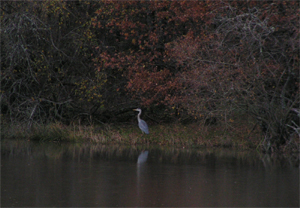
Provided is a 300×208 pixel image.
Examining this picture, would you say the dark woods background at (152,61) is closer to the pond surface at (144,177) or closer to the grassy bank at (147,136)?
the grassy bank at (147,136)

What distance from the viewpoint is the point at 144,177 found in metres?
11.2

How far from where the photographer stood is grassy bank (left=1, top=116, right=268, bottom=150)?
1652 cm

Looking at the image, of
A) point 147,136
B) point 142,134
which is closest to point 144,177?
point 147,136

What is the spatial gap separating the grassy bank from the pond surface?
974 millimetres

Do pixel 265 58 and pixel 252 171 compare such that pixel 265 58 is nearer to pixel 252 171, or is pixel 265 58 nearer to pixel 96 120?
pixel 252 171

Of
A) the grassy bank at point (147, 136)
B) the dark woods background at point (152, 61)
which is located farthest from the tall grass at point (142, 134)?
the dark woods background at point (152, 61)

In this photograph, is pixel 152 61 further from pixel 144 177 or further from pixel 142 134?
pixel 144 177

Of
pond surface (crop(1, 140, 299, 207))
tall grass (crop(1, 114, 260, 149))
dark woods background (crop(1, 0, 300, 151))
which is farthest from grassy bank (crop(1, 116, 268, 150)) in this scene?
pond surface (crop(1, 140, 299, 207))

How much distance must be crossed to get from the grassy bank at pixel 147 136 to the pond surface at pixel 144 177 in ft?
3.20

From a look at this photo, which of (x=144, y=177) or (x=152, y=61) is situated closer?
(x=144, y=177)

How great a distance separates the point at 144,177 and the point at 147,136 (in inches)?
262

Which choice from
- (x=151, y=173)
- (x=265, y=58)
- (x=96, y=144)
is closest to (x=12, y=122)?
(x=96, y=144)

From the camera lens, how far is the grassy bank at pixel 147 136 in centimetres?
1652

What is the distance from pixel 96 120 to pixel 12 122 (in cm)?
382
